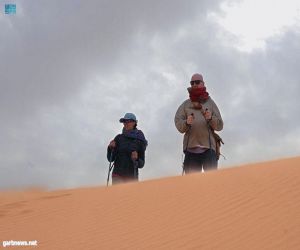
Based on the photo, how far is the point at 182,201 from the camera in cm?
616

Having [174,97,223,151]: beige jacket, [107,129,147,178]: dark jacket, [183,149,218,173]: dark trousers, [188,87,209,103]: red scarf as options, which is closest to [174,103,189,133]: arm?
[174,97,223,151]: beige jacket

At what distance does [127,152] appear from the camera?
8445 mm

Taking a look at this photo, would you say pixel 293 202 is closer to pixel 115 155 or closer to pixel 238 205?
pixel 238 205

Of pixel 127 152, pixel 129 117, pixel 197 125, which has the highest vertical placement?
pixel 129 117

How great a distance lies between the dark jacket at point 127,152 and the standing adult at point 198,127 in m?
0.81

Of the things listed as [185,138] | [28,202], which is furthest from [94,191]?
[185,138]

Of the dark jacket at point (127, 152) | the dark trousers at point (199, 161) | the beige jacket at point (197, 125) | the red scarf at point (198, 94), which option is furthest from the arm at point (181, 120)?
the dark jacket at point (127, 152)

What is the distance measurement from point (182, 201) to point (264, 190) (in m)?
0.88

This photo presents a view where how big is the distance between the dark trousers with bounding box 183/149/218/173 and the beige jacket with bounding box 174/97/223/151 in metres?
0.11

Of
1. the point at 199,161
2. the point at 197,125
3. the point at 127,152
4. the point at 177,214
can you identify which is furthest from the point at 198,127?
the point at 177,214

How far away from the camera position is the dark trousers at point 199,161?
7832mm

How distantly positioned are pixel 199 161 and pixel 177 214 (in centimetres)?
222

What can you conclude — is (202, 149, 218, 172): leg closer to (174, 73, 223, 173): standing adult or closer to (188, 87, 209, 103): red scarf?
(174, 73, 223, 173): standing adult

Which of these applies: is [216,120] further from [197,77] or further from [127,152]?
[127,152]
